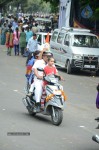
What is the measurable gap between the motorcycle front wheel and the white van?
42.9 feet

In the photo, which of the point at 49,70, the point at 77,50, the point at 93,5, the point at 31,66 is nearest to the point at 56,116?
the point at 49,70

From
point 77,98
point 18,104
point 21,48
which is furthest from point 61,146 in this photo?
point 21,48

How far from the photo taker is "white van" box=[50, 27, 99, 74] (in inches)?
993

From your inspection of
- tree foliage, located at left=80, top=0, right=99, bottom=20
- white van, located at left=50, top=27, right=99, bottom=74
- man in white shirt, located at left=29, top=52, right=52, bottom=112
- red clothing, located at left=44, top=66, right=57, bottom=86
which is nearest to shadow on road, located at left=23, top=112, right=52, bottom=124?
man in white shirt, located at left=29, top=52, right=52, bottom=112

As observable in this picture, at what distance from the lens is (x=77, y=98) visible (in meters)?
17.3

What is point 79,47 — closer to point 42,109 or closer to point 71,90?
point 71,90

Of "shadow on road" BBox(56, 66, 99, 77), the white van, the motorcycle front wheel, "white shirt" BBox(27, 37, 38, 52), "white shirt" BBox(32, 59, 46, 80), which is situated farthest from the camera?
"white shirt" BBox(27, 37, 38, 52)

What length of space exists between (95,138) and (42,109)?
3.45m

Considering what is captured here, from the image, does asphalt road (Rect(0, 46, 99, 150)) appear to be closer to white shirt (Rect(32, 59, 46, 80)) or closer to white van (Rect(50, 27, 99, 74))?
white shirt (Rect(32, 59, 46, 80))

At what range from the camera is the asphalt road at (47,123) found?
9.96 meters

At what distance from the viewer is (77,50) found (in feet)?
83.0

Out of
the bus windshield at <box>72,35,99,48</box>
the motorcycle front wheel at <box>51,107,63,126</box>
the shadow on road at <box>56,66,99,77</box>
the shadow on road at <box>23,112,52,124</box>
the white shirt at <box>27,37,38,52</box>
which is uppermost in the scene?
the motorcycle front wheel at <box>51,107,63,126</box>

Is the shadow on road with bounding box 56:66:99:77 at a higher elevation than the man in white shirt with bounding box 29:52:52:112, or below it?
below

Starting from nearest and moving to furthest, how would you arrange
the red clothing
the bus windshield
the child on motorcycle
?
the red clothing, the child on motorcycle, the bus windshield
